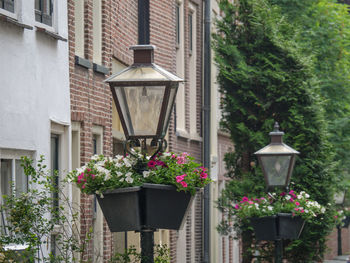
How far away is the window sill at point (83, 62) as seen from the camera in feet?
41.2

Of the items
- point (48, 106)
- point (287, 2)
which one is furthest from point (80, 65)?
point (287, 2)

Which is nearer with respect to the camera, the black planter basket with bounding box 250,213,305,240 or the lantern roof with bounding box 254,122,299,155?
the black planter basket with bounding box 250,213,305,240

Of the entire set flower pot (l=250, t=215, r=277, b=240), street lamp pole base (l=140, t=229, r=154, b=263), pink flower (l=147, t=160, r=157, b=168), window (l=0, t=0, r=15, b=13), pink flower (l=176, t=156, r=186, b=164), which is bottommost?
flower pot (l=250, t=215, r=277, b=240)

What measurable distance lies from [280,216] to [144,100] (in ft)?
21.0

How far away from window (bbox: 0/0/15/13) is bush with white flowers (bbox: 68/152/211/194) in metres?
2.85

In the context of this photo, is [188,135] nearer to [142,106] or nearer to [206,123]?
[206,123]

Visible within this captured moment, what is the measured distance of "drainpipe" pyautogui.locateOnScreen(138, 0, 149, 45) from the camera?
1783 cm

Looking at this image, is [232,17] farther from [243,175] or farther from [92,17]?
[92,17]

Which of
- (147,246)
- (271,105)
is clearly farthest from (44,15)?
(271,105)

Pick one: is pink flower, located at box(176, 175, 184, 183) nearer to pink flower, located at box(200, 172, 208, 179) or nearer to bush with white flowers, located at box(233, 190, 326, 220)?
pink flower, located at box(200, 172, 208, 179)

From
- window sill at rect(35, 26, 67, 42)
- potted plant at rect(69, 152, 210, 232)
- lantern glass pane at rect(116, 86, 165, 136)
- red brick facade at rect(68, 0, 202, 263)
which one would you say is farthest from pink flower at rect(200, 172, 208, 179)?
window sill at rect(35, 26, 67, 42)

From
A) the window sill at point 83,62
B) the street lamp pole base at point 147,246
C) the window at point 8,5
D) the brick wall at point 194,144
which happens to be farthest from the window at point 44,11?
the brick wall at point 194,144

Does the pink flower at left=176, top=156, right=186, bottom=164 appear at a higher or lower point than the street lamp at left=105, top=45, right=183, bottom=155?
lower

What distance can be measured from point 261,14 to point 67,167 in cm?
898
